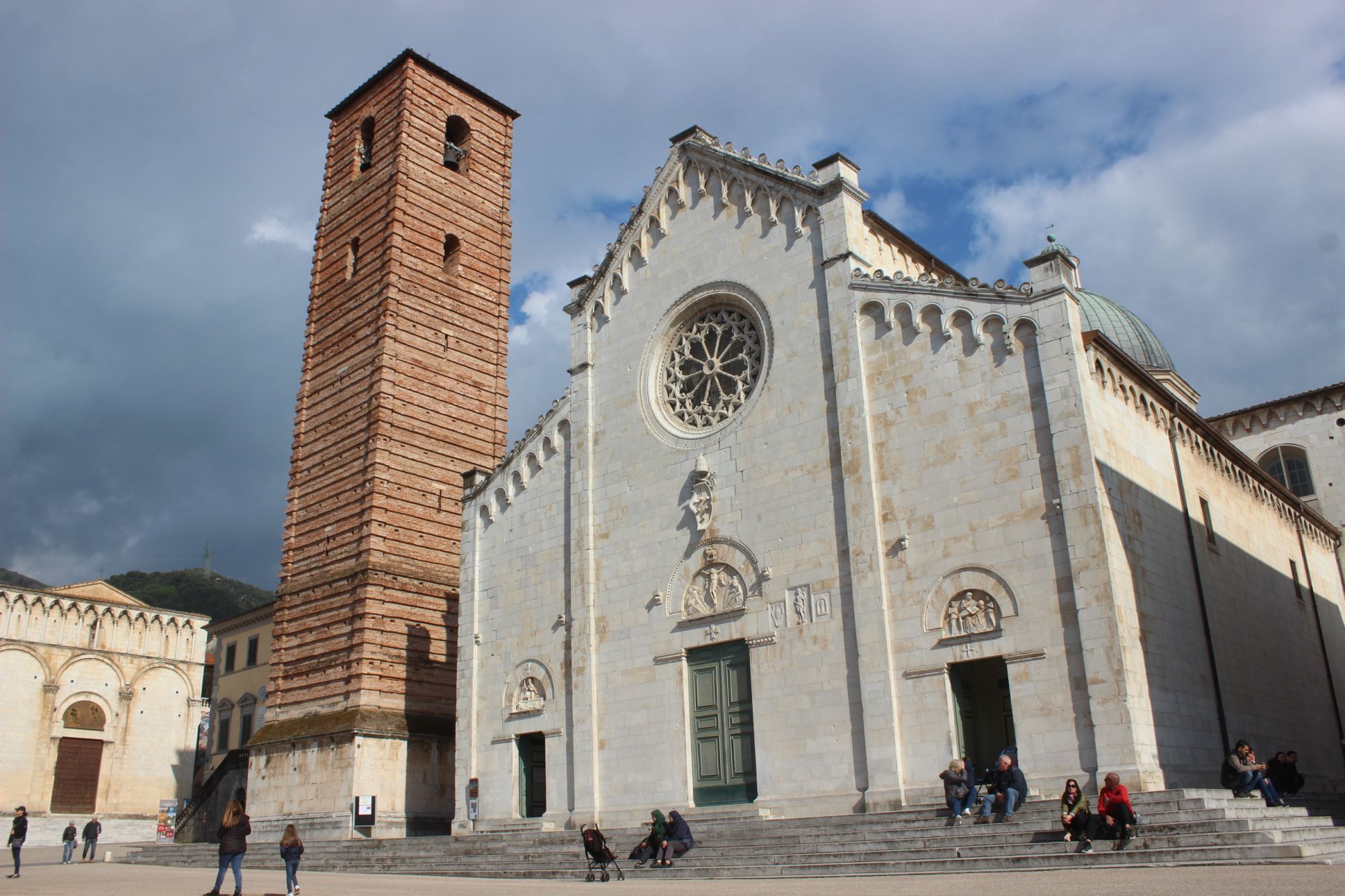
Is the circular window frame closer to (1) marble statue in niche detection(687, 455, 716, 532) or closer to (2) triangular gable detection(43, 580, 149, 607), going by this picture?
(1) marble statue in niche detection(687, 455, 716, 532)

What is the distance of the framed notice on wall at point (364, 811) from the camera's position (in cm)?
2709

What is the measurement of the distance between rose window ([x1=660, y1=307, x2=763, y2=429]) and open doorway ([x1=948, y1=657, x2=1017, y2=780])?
287 inches

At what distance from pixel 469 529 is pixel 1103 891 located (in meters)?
19.3

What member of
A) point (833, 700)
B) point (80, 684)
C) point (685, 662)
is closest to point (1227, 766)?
point (833, 700)

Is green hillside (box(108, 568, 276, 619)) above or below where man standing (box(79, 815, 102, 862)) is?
above

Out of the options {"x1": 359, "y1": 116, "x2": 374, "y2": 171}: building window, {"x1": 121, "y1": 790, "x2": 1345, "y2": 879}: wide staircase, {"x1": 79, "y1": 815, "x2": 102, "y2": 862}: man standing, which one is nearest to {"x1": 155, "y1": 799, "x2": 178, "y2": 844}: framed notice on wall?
{"x1": 79, "y1": 815, "x2": 102, "y2": 862}: man standing

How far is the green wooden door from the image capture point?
20.8m

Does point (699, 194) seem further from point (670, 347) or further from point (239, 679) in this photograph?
point (239, 679)

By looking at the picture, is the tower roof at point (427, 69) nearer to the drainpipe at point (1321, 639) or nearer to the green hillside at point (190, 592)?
the drainpipe at point (1321, 639)

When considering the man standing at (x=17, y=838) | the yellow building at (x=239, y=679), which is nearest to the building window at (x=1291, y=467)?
the man standing at (x=17, y=838)

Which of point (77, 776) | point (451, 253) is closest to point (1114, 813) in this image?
point (451, 253)

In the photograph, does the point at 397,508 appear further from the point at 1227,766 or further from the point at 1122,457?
the point at 1227,766

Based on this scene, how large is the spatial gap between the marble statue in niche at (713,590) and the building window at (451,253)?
17.3 meters

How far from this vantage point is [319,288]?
37000 mm
